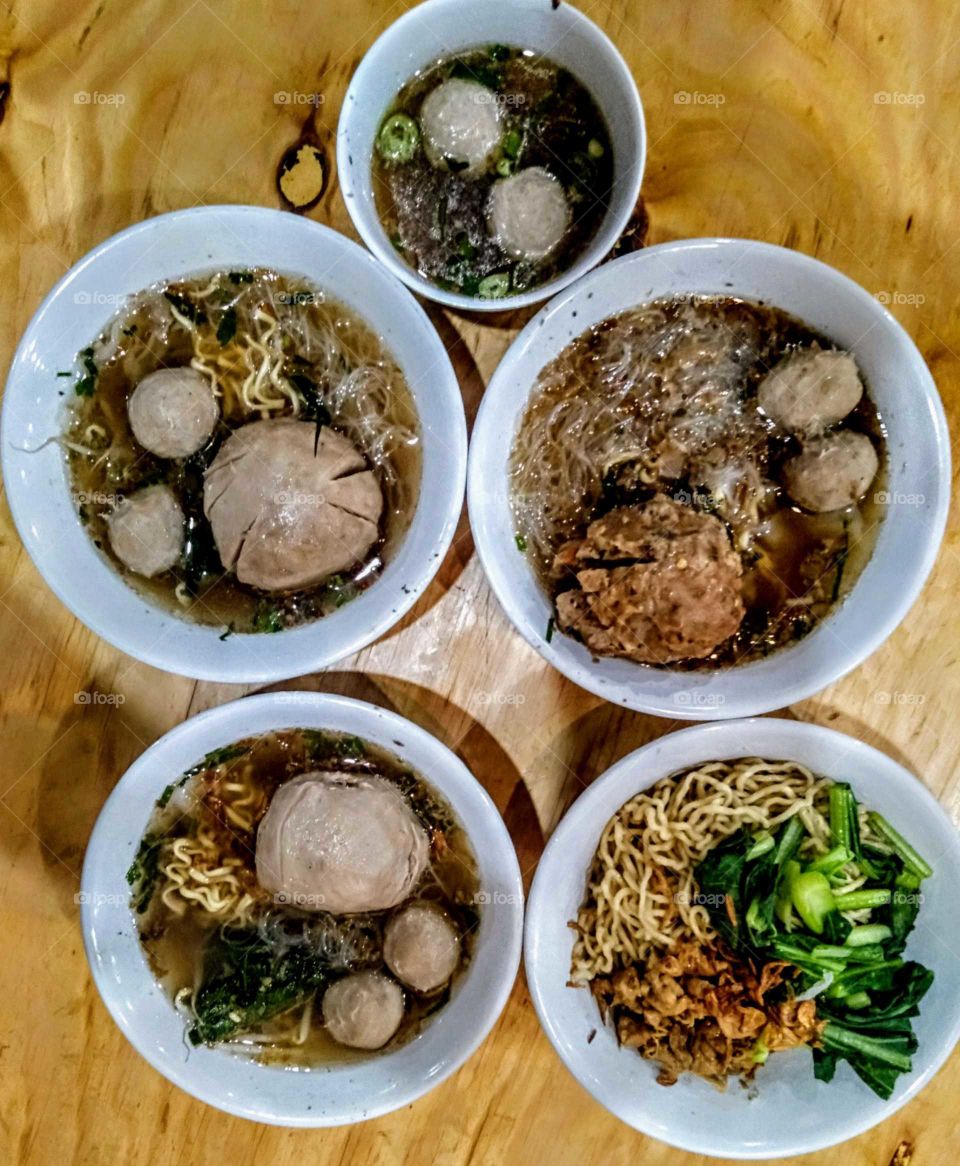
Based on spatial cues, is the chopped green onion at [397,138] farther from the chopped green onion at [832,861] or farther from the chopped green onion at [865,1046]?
the chopped green onion at [865,1046]

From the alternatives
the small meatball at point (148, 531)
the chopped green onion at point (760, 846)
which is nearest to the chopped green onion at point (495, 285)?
the small meatball at point (148, 531)

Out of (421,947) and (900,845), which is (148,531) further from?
(900,845)

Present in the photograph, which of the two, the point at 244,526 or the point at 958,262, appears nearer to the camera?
the point at 244,526

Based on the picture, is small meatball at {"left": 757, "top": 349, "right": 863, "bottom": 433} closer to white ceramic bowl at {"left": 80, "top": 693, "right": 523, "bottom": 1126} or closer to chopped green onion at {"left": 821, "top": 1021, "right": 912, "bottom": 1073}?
white ceramic bowl at {"left": 80, "top": 693, "right": 523, "bottom": 1126}

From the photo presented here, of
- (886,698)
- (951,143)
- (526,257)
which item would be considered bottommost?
(886,698)

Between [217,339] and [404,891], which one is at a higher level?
[217,339]

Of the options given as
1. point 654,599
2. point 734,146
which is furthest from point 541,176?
point 654,599

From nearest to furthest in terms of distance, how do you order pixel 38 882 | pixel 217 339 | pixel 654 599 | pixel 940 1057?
pixel 654 599 → pixel 940 1057 → pixel 217 339 → pixel 38 882

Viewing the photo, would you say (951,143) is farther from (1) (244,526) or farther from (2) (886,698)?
(1) (244,526)

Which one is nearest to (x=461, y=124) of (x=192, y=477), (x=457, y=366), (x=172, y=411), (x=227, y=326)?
(x=457, y=366)

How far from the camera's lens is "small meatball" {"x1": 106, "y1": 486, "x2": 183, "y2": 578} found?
7.86 feet

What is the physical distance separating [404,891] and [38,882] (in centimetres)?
123

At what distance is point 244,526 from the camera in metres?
2.32

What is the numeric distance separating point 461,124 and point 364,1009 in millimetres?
2536
